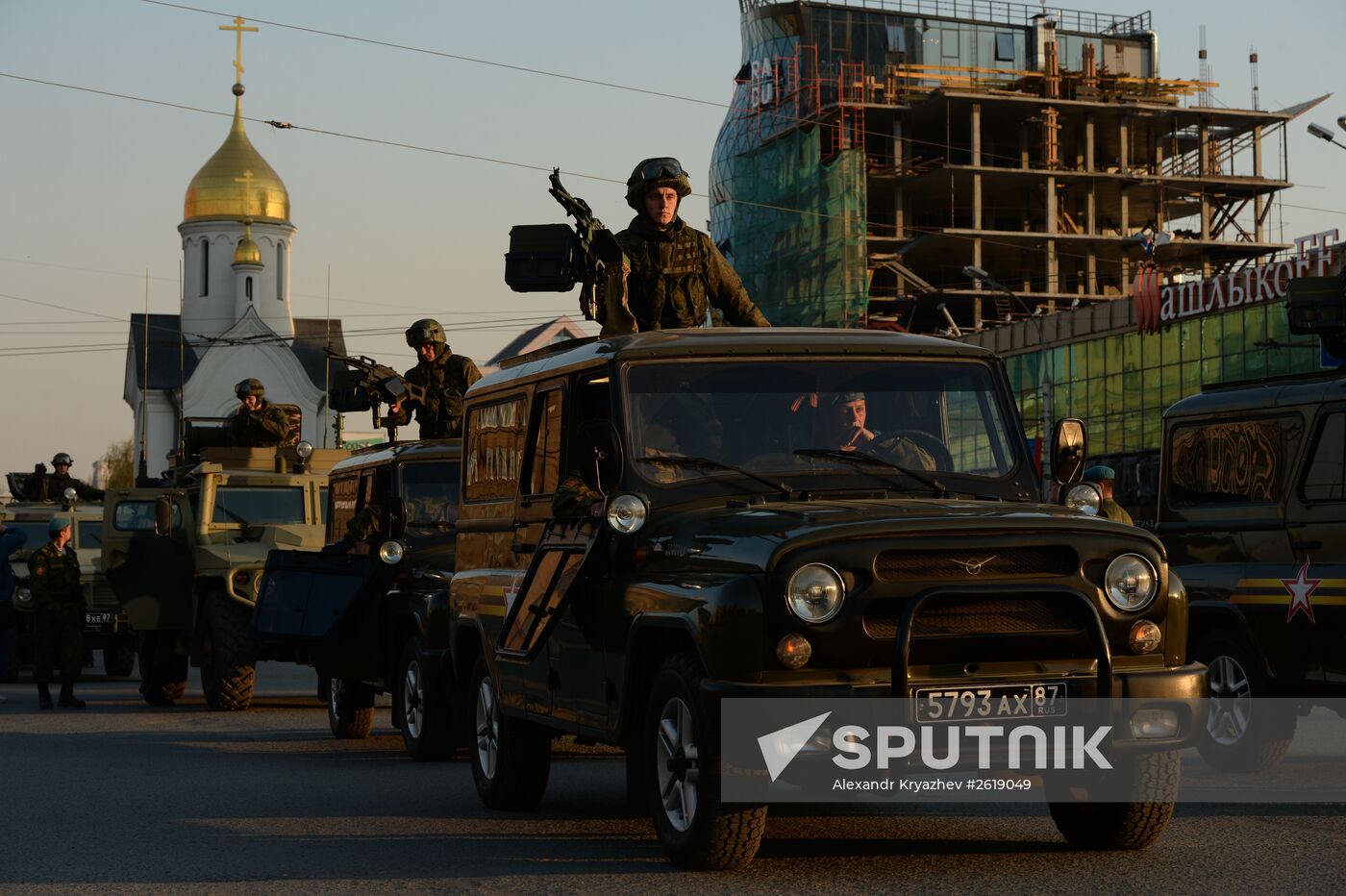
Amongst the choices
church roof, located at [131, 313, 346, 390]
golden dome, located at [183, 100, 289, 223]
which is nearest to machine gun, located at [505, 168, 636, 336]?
golden dome, located at [183, 100, 289, 223]

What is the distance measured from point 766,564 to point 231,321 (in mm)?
105893

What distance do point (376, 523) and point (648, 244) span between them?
4464 millimetres

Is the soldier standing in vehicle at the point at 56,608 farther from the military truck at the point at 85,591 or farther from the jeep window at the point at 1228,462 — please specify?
the jeep window at the point at 1228,462

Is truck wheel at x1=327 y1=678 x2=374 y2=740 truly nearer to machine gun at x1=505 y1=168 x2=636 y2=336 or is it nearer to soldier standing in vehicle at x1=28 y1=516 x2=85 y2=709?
machine gun at x1=505 y1=168 x2=636 y2=336

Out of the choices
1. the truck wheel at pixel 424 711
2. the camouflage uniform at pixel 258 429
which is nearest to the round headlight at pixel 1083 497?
the truck wheel at pixel 424 711

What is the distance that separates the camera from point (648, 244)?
10820 mm

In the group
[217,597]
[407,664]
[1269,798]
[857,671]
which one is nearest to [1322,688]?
[1269,798]

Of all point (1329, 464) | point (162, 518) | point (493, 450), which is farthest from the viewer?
point (162, 518)

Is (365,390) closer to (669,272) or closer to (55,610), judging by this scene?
(55,610)

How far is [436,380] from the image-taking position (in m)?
16.9

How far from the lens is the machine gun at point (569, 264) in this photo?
1062 cm

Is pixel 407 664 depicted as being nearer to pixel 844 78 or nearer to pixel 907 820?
pixel 907 820

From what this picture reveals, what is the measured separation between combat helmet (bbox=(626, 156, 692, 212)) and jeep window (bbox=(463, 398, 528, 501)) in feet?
4.55

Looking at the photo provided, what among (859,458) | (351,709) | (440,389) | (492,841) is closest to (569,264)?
(859,458)
